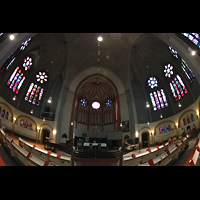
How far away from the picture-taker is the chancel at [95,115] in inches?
50.9

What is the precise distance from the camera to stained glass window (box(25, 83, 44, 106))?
253 cm

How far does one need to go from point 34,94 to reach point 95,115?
70.1 inches

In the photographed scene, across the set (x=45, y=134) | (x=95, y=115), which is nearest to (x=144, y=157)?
(x=95, y=115)

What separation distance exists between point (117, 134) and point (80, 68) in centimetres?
221

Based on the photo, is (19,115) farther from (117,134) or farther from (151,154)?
(151,154)

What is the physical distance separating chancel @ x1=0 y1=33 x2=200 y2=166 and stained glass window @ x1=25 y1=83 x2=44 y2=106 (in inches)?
0.8

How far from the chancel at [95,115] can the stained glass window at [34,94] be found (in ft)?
0.07

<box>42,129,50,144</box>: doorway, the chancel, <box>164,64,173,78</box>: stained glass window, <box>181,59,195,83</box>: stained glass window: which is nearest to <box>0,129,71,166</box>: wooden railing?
the chancel

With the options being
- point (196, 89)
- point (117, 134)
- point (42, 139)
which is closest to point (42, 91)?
point (42, 139)

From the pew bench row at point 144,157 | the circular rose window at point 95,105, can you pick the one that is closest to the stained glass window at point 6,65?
the circular rose window at point 95,105

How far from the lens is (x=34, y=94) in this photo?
2750mm

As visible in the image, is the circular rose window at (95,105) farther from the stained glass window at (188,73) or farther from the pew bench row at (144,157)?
the stained glass window at (188,73)

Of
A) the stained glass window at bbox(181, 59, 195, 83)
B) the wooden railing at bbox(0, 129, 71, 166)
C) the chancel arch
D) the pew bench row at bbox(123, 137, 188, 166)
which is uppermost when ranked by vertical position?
the stained glass window at bbox(181, 59, 195, 83)

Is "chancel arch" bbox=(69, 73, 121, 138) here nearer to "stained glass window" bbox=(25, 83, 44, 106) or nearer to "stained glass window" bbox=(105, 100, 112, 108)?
"stained glass window" bbox=(105, 100, 112, 108)
